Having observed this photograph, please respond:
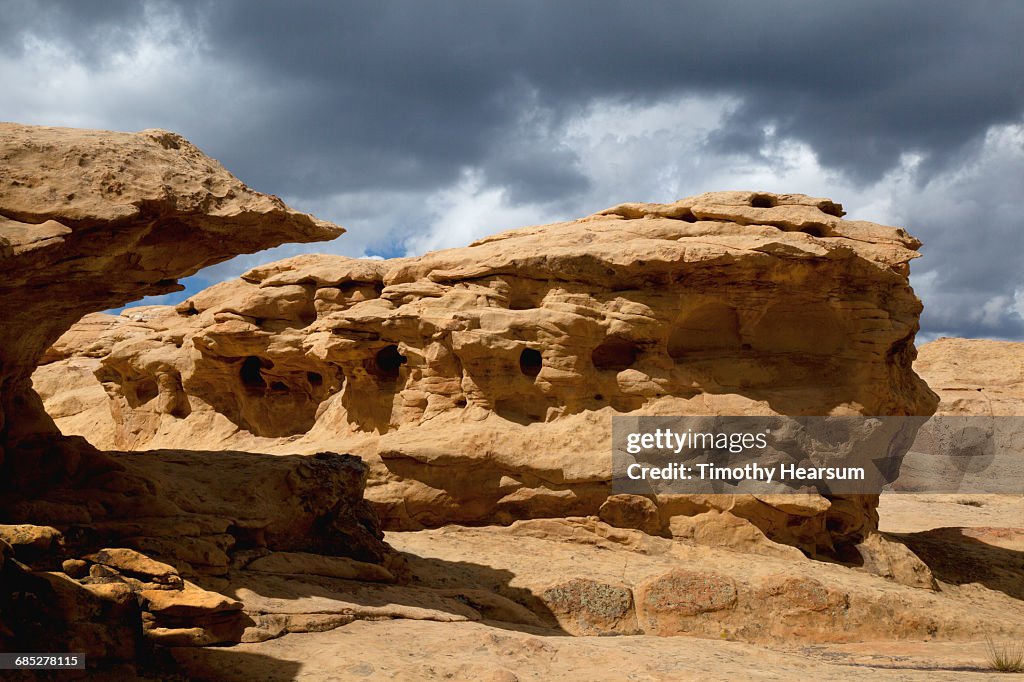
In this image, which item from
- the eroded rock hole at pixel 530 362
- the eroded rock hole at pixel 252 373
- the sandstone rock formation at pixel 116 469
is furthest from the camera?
the eroded rock hole at pixel 252 373

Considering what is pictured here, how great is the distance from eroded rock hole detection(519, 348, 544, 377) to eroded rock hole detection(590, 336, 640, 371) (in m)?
1.00

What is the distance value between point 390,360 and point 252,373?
210 inches

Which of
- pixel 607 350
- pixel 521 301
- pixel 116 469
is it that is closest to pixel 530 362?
pixel 521 301

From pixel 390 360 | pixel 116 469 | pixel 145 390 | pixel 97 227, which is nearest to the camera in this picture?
pixel 97 227

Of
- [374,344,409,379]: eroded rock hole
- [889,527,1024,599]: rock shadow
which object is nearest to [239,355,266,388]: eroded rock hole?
[374,344,409,379]: eroded rock hole

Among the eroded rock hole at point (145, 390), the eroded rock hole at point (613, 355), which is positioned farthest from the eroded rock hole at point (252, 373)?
the eroded rock hole at point (613, 355)

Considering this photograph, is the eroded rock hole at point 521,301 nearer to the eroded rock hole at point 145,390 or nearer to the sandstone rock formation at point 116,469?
the sandstone rock formation at point 116,469

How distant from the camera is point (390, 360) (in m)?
17.8

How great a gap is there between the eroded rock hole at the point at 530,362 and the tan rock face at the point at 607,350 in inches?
1.1

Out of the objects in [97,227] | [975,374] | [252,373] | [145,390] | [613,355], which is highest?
[975,374]

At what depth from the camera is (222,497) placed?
1033cm

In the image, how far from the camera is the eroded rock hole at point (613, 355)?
1600 centimetres

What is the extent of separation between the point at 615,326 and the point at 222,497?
7594 millimetres

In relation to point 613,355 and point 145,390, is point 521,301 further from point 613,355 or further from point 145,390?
point 145,390
